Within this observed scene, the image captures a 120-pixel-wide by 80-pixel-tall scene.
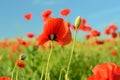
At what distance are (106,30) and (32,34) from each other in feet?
5.77

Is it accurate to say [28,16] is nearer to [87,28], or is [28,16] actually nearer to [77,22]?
[87,28]

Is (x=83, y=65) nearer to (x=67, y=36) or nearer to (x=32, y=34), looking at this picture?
(x=32, y=34)

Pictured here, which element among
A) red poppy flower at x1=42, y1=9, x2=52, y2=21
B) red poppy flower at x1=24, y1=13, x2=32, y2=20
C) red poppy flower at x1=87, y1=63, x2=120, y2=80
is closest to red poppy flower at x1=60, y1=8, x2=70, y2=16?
red poppy flower at x1=42, y1=9, x2=52, y2=21

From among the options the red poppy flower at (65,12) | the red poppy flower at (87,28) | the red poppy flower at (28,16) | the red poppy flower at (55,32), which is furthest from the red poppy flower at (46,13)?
the red poppy flower at (55,32)

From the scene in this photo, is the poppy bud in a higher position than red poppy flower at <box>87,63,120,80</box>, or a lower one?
higher

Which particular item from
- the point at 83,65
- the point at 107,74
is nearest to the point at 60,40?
→ the point at 107,74

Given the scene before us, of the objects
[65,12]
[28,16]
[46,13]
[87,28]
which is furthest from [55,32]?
[87,28]

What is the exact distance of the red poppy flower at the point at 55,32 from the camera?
78.6 inches

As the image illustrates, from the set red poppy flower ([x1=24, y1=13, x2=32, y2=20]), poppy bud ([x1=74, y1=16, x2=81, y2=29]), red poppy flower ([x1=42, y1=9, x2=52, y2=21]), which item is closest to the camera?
poppy bud ([x1=74, y1=16, x2=81, y2=29])

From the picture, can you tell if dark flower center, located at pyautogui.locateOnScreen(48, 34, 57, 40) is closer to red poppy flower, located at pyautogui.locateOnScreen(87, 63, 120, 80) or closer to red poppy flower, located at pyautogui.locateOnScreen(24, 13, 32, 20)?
red poppy flower, located at pyautogui.locateOnScreen(87, 63, 120, 80)

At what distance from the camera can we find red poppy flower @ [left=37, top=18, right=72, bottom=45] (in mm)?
1997

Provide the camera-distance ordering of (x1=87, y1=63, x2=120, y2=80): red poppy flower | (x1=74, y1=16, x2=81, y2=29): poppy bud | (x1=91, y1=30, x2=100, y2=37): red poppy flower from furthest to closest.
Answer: (x1=91, y1=30, x2=100, y2=37): red poppy flower
(x1=74, y1=16, x2=81, y2=29): poppy bud
(x1=87, y1=63, x2=120, y2=80): red poppy flower

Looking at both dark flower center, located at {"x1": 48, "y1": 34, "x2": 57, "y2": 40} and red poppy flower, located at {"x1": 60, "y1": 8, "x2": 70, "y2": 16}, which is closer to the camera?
dark flower center, located at {"x1": 48, "y1": 34, "x2": 57, "y2": 40}

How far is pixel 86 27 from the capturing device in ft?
23.5
